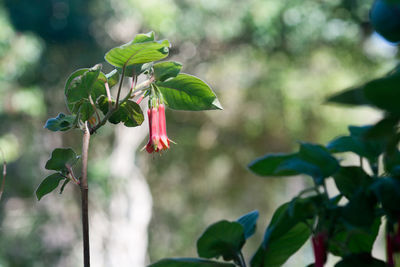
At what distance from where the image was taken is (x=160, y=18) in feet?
10.7

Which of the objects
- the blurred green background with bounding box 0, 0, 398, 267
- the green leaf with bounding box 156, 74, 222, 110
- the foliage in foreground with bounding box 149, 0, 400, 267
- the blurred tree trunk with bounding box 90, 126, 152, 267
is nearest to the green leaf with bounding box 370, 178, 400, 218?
the foliage in foreground with bounding box 149, 0, 400, 267

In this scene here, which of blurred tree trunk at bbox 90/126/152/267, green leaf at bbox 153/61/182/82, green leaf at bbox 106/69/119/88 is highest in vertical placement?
green leaf at bbox 106/69/119/88

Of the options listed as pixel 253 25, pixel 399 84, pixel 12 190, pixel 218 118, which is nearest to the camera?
pixel 399 84

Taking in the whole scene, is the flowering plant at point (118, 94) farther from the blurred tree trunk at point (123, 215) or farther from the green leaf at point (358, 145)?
the blurred tree trunk at point (123, 215)

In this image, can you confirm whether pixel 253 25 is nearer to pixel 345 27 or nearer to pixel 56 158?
pixel 345 27

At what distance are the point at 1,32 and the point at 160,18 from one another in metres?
0.95

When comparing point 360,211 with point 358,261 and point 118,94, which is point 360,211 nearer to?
point 358,261

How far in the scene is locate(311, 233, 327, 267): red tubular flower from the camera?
0.17 metres

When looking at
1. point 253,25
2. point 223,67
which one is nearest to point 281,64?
point 223,67

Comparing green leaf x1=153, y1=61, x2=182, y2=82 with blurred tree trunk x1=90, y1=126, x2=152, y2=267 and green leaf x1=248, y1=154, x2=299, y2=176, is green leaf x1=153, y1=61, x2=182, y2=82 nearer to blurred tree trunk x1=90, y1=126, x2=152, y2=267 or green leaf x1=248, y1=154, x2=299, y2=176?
green leaf x1=248, y1=154, x2=299, y2=176

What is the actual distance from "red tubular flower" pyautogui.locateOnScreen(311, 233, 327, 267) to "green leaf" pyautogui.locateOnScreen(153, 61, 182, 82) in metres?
0.12

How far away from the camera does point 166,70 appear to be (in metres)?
0.26

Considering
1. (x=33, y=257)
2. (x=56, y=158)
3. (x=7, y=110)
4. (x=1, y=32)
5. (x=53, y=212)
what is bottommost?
(x=33, y=257)

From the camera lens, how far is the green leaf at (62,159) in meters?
0.26
